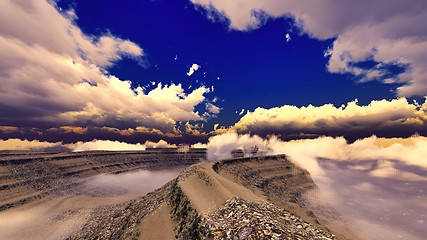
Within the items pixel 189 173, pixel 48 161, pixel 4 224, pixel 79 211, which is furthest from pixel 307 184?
pixel 48 161

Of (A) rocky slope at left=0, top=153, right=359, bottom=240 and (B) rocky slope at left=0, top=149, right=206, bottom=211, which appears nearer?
(A) rocky slope at left=0, top=153, right=359, bottom=240

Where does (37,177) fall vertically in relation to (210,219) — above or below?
below

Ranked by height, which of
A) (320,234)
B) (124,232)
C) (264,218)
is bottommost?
(124,232)

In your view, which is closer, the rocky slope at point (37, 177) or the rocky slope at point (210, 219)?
the rocky slope at point (210, 219)

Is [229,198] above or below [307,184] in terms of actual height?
above

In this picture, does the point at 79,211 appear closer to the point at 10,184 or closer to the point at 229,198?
the point at 10,184

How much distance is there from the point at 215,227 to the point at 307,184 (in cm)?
14254

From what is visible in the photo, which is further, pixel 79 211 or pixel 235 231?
pixel 79 211

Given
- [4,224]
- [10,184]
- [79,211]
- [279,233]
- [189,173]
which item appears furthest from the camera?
[10,184]

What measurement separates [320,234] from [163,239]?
2048cm

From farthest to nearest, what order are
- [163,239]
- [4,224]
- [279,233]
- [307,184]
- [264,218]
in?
[307,184], [4,224], [163,239], [264,218], [279,233]

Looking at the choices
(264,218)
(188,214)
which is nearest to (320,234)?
(264,218)

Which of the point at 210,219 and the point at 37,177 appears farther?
the point at 37,177

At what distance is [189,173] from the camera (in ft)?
192
